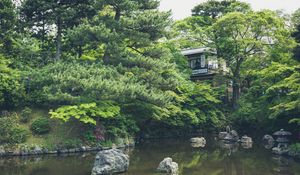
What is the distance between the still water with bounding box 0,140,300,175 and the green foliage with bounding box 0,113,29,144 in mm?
1682

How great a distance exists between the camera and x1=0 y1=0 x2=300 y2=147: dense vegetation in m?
21.8

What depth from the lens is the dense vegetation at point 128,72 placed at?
21.8 meters

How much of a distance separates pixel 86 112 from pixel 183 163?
711cm

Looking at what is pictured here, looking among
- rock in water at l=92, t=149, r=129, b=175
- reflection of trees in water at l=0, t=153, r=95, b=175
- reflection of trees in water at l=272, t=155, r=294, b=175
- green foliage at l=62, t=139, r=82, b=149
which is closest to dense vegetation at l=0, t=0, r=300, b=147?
green foliage at l=62, t=139, r=82, b=149

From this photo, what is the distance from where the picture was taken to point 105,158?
1491 centimetres

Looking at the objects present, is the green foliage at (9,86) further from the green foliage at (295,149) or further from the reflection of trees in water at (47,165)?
the green foliage at (295,149)

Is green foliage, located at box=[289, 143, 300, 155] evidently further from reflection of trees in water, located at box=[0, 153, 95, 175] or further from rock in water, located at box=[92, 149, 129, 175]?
reflection of trees in water, located at box=[0, 153, 95, 175]

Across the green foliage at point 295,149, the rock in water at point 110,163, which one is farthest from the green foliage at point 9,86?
the green foliage at point 295,149

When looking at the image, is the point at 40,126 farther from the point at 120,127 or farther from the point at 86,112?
the point at 120,127

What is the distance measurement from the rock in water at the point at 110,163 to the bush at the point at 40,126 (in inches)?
324

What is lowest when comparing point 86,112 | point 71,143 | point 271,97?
point 71,143

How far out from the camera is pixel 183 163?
17.7 metres

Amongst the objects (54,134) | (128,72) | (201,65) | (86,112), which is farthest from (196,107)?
(54,134)

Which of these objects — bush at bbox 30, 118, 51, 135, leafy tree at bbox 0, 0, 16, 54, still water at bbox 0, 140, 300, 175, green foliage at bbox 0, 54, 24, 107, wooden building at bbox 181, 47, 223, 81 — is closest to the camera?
still water at bbox 0, 140, 300, 175
